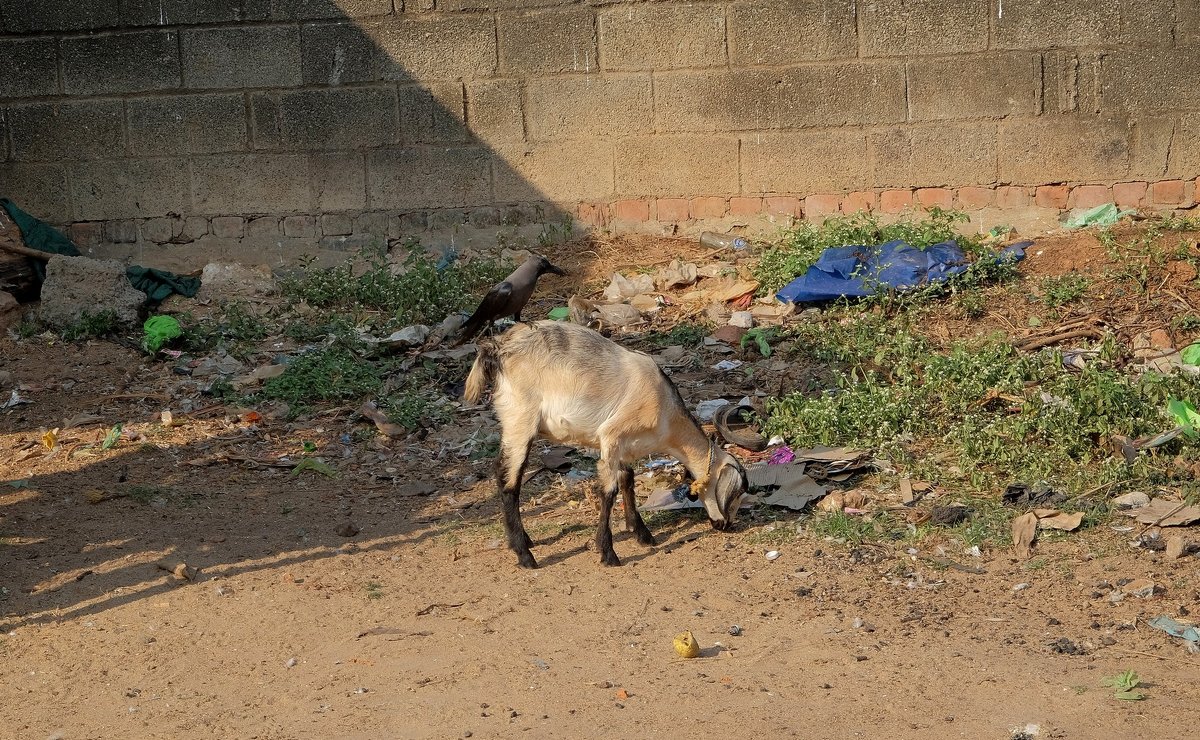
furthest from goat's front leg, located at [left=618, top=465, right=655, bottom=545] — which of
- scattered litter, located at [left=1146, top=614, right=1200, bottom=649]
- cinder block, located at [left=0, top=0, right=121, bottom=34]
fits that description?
cinder block, located at [left=0, top=0, right=121, bottom=34]

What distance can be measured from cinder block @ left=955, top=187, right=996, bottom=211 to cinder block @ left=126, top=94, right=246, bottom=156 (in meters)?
5.81

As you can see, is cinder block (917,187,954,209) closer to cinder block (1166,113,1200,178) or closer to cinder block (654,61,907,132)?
cinder block (654,61,907,132)

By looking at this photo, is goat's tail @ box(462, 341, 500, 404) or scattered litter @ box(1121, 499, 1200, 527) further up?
goat's tail @ box(462, 341, 500, 404)

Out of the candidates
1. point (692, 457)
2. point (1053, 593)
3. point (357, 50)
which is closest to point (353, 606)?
point (692, 457)

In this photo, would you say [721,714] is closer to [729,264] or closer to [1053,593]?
[1053,593]

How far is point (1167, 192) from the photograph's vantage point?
944cm

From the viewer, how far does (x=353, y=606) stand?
5.18 m

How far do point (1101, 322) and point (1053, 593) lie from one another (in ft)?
11.3

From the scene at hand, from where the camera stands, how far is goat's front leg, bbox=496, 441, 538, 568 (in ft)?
18.4

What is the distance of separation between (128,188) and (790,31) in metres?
5.53

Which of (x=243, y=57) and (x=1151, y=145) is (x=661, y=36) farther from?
(x=1151, y=145)

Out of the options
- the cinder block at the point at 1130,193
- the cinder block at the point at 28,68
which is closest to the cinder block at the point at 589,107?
the cinder block at the point at 1130,193

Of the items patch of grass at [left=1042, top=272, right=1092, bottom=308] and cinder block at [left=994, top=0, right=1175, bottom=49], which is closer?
patch of grass at [left=1042, top=272, right=1092, bottom=308]

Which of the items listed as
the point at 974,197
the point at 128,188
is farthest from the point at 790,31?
the point at 128,188
